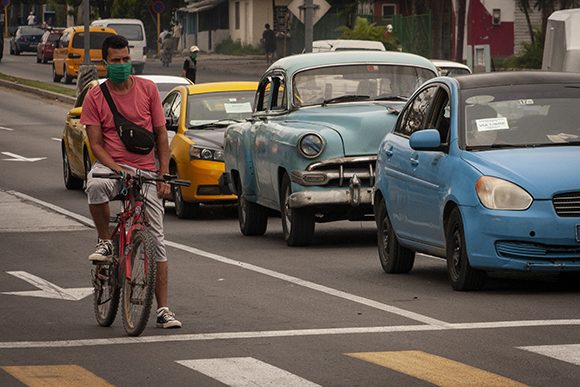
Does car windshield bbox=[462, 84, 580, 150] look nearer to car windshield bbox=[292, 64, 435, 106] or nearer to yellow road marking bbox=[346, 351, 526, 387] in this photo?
yellow road marking bbox=[346, 351, 526, 387]

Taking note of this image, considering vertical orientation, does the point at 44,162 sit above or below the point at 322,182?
below

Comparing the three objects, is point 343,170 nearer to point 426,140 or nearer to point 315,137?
point 315,137

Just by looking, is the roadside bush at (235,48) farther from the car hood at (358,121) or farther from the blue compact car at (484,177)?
the blue compact car at (484,177)

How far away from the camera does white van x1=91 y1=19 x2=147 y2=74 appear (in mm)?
67250

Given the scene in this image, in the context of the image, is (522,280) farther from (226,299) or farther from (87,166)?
(87,166)

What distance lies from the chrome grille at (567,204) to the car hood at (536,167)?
0.05m

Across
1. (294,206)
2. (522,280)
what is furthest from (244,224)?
(522,280)

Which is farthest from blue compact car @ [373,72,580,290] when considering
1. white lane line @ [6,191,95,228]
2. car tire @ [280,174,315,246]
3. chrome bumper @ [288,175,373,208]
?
white lane line @ [6,191,95,228]

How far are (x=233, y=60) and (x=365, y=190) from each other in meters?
66.8

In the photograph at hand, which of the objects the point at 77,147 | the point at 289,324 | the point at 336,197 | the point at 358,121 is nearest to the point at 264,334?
the point at 289,324

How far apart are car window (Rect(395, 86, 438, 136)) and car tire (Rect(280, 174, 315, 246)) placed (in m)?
2.40

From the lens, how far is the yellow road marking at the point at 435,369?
8828mm

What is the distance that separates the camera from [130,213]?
11.1m

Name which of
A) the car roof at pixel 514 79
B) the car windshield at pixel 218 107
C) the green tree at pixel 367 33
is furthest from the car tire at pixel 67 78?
the car roof at pixel 514 79
